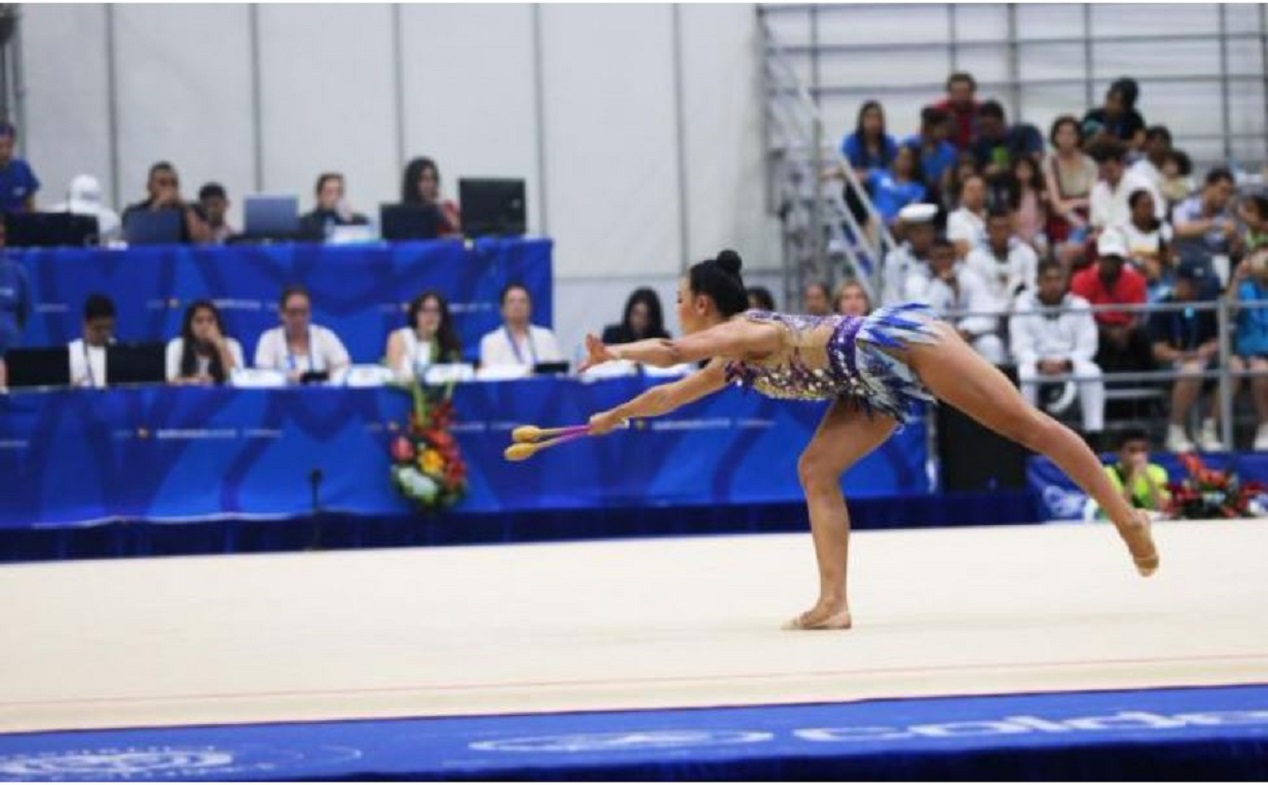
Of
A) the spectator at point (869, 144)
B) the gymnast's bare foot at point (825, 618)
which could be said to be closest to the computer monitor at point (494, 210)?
the spectator at point (869, 144)

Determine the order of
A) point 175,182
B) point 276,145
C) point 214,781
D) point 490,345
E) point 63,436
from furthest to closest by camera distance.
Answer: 1. point 276,145
2. point 175,182
3. point 490,345
4. point 63,436
5. point 214,781

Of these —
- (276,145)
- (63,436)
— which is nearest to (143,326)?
(63,436)

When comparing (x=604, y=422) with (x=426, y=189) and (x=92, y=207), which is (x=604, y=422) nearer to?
(x=426, y=189)

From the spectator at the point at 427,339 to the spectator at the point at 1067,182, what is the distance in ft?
15.9

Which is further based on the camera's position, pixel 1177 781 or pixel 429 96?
pixel 429 96

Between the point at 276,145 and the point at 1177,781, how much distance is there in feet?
42.4

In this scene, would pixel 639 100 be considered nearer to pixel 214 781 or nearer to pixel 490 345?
pixel 490 345

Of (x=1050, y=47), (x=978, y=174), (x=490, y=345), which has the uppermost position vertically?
(x=1050, y=47)

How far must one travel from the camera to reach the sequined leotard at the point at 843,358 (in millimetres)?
6287

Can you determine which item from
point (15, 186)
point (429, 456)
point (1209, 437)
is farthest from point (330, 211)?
point (1209, 437)

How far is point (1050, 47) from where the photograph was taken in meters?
16.7

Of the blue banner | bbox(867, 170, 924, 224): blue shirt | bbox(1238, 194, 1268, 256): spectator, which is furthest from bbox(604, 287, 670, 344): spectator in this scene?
bbox(1238, 194, 1268, 256): spectator

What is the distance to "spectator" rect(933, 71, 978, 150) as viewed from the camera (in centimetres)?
1544

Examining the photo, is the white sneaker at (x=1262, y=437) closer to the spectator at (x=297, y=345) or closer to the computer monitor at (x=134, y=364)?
the spectator at (x=297, y=345)
